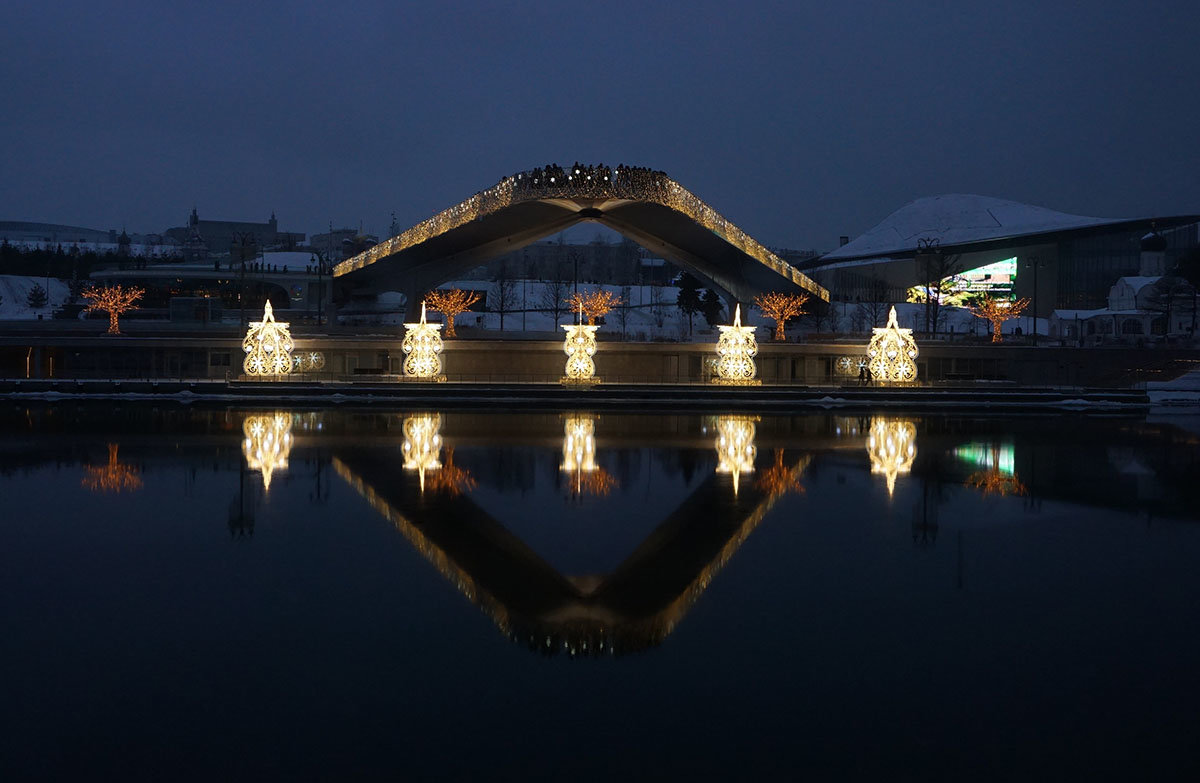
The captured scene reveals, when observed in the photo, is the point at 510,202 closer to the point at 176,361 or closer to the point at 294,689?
the point at 176,361

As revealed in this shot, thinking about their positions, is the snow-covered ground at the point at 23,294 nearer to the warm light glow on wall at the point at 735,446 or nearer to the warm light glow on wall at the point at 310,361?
the warm light glow on wall at the point at 310,361

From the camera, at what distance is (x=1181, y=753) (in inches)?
203

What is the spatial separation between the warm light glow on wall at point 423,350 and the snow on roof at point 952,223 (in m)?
45.4

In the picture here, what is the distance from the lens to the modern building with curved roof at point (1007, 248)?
181ft

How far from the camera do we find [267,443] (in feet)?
52.8

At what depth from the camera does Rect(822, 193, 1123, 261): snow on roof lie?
64250mm

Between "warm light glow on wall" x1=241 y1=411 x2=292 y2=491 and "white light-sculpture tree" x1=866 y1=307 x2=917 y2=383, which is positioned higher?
"white light-sculpture tree" x1=866 y1=307 x2=917 y2=383

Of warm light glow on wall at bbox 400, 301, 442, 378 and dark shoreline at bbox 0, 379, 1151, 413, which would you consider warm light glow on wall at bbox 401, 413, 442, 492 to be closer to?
dark shoreline at bbox 0, 379, 1151, 413

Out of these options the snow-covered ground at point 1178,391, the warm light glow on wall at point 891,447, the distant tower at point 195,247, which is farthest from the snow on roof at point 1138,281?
the distant tower at point 195,247

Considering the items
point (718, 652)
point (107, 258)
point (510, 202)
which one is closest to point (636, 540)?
point (718, 652)

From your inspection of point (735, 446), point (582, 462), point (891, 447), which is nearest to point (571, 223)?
point (735, 446)

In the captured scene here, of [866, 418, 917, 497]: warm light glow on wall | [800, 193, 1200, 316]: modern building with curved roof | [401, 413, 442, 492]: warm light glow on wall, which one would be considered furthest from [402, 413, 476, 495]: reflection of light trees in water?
[800, 193, 1200, 316]: modern building with curved roof

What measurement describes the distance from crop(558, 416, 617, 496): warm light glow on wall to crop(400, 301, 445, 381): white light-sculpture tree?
7279 millimetres

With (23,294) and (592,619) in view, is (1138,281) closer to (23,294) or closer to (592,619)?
(592,619)
